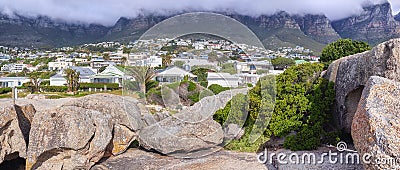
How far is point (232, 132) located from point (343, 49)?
656cm

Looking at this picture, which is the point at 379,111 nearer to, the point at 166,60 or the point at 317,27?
the point at 166,60

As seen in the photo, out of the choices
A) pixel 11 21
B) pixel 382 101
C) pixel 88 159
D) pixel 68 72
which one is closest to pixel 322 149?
pixel 382 101

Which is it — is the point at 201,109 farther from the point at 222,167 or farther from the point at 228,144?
the point at 222,167

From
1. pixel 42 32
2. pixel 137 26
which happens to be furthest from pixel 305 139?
pixel 42 32

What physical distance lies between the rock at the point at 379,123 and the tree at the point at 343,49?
28.1 ft

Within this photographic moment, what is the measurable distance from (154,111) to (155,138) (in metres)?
1.19

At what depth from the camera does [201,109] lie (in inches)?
403

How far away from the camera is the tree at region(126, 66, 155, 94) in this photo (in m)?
8.33

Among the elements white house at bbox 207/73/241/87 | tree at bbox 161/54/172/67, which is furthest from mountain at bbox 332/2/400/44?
tree at bbox 161/54/172/67

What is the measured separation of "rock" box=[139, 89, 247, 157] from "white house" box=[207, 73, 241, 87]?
1.66 feet

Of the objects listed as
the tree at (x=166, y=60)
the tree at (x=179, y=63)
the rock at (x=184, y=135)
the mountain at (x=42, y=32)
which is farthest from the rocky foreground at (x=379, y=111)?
the mountain at (x=42, y=32)

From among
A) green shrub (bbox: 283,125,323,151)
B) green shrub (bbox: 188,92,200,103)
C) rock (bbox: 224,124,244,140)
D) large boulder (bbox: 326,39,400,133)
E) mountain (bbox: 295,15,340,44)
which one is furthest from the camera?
mountain (bbox: 295,15,340,44)

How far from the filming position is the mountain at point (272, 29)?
33.6 metres

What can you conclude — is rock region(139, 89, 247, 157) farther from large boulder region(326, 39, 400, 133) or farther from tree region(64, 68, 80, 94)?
tree region(64, 68, 80, 94)
